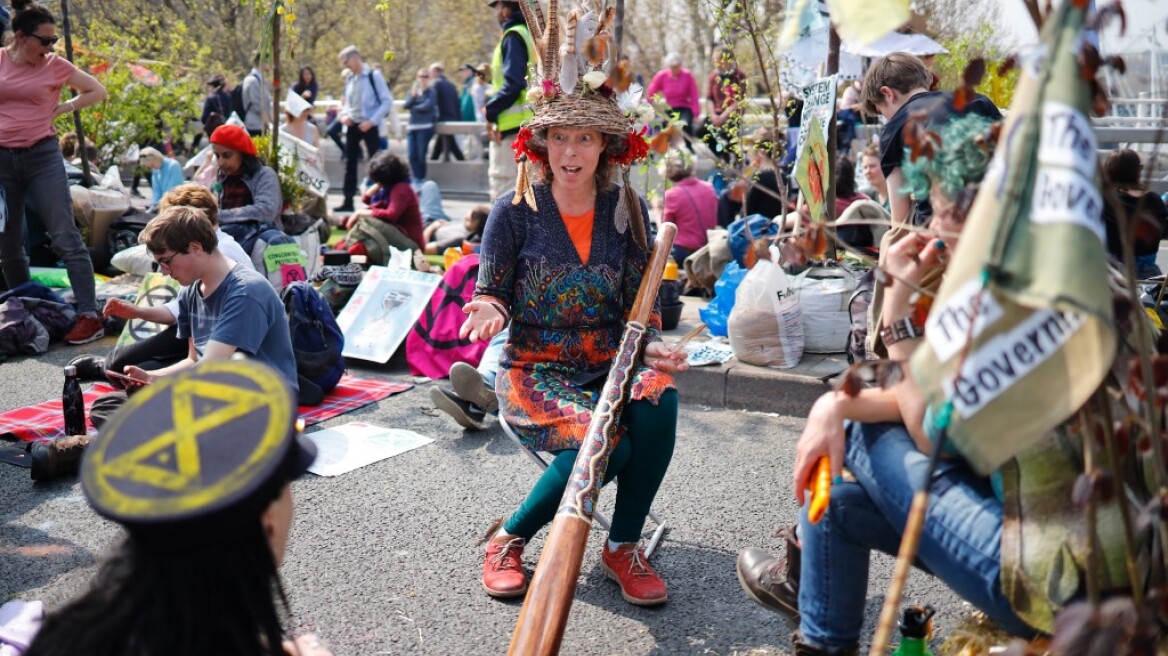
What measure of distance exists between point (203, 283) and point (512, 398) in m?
1.57

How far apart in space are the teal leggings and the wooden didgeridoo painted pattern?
13cm

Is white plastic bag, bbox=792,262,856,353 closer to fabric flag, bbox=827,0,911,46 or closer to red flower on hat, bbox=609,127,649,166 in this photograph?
red flower on hat, bbox=609,127,649,166

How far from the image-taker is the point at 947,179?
2029 mm

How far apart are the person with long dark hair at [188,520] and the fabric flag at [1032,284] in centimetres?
99

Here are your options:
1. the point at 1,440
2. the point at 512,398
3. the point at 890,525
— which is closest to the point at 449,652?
the point at 512,398

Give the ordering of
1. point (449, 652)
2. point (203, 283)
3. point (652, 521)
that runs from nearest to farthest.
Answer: point (449, 652) → point (652, 521) → point (203, 283)

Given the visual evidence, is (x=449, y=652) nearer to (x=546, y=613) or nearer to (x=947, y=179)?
(x=546, y=613)

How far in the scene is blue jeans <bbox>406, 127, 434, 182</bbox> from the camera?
14539mm

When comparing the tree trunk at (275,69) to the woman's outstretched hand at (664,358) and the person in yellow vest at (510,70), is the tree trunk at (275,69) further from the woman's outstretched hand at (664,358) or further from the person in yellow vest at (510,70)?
the woman's outstretched hand at (664,358)

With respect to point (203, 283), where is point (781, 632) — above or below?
below

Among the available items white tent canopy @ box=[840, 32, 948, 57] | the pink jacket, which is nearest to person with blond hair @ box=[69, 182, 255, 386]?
the pink jacket

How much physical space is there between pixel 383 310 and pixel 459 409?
188 cm

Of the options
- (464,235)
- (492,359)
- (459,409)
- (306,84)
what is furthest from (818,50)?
(306,84)

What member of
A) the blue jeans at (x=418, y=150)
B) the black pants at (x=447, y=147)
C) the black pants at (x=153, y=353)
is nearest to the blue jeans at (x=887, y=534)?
the black pants at (x=153, y=353)
